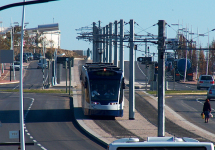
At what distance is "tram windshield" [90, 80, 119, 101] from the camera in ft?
76.3

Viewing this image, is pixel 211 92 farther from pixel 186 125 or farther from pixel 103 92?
pixel 103 92

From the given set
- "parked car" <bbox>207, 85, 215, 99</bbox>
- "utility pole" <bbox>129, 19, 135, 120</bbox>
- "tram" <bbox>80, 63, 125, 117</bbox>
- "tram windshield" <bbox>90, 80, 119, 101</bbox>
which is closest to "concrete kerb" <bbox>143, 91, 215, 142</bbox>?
"utility pole" <bbox>129, 19, 135, 120</bbox>

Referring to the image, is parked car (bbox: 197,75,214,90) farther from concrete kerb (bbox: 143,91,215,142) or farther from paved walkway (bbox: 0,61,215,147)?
paved walkway (bbox: 0,61,215,147)

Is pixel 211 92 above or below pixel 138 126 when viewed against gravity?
above

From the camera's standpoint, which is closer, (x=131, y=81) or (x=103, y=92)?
(x=103, y=92)

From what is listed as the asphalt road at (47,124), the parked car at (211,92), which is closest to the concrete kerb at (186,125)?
the asphalt road at (47,124)

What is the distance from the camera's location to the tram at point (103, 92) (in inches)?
908

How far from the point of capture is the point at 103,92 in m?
23.4

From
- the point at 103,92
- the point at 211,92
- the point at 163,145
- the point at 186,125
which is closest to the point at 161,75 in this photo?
the point at 186,125

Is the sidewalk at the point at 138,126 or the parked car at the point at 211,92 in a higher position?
the parked car at the point at 211,92

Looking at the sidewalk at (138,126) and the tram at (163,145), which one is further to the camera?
the sidewalk at (138,126)

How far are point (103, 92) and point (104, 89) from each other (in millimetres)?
199

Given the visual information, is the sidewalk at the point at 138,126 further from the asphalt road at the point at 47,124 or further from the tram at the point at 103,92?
the tram at the point at 103,92

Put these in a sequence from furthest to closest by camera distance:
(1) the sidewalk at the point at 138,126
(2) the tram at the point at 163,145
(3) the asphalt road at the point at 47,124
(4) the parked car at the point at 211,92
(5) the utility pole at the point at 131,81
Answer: (4) the parked car at the point at 211,92
(5) the utility pole at the point at 131,81
(1) the sidewalk at the point at 138,126
(3) the asphalt road at the point at 47,124
(2) the tram at the point at 163,145
